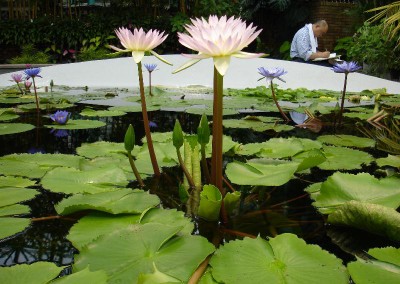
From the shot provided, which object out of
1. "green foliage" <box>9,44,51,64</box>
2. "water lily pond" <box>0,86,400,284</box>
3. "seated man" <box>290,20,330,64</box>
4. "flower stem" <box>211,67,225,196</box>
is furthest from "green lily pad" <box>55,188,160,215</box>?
"green foliage" <box>9,44,51,64</box>

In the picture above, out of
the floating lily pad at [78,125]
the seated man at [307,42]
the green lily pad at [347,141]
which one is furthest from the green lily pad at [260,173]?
the seated man at [307,42]

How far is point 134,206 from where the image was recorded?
62 centimetres

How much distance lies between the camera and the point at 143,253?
478 millimetres

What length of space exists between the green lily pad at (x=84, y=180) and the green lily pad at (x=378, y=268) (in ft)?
1.34

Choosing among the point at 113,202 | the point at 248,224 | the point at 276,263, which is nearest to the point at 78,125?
the point at 113,202

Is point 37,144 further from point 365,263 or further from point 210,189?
point 365,263

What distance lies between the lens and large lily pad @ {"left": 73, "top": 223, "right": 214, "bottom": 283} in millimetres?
447

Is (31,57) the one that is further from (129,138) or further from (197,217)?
(197,217)

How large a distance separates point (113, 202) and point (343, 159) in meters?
0.53

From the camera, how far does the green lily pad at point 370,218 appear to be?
507mm

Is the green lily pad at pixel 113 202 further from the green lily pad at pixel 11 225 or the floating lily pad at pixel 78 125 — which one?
the floating lily pad at pixel 78 125

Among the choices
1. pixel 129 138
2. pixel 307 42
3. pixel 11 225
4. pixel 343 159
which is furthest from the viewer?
pixel 307 42

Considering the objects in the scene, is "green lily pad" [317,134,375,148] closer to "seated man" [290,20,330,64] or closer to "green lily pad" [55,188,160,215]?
"green lily pad" [55,188,160,215]

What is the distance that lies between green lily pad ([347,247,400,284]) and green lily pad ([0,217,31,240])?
423mm
